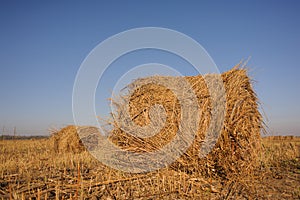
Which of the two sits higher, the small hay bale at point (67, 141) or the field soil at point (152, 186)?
the small hay bale at point (67, 141)

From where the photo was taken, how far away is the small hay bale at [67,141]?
1069cm

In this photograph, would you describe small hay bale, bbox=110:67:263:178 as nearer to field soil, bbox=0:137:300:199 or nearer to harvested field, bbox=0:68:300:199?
harvested field, bbox=0:68:300:199

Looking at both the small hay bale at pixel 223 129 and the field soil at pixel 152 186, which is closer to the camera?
the field soil at pixel 152 186

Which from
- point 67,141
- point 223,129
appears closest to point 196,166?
point 223,129

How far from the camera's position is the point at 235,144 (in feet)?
15.1

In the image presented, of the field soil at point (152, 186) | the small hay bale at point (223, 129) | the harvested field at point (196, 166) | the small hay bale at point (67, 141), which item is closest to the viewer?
the field soil at point (152, 186)

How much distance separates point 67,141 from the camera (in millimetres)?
10789

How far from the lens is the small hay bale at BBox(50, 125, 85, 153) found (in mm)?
10688

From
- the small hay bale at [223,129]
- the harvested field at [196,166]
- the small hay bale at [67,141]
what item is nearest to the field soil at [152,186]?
the harvested field at [196,166]

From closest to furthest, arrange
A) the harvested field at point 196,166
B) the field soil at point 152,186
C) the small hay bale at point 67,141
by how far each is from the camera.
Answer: the field soil at point 152,186 < the harvested field at point 196,166 < the small hay bale at point 67,141

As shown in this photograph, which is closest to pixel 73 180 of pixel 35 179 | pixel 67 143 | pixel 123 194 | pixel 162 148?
pixel 35 179

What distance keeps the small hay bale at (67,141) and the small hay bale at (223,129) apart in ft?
19.3

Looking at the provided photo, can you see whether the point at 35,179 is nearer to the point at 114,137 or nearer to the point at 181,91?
the point at 114,137

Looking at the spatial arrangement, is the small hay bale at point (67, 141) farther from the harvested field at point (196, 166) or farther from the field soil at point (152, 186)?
the harvested field at point (196, 166)
